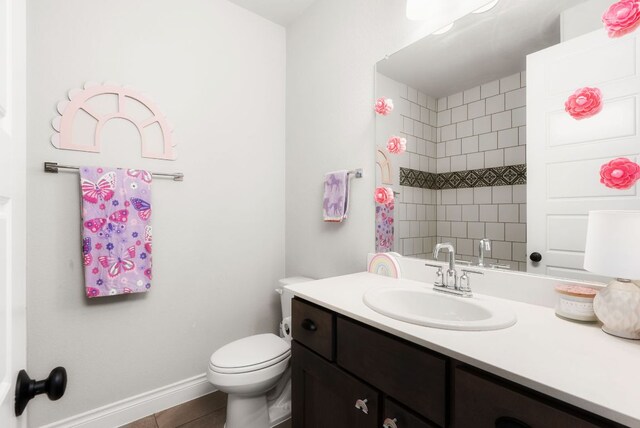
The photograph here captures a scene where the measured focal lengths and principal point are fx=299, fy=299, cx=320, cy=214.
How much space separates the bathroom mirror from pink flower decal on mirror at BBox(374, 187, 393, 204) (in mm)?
33

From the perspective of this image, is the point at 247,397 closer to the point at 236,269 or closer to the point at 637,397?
the point at 236,269

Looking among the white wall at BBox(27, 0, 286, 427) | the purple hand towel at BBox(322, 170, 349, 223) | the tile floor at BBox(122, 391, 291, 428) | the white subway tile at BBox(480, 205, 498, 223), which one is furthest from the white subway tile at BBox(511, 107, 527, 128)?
the tile floor at BBox(122, 391, 291, 428)

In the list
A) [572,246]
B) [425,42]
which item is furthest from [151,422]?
[425,42]

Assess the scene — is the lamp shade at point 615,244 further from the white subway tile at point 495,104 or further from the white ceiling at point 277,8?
the white ceiling at point 277,8

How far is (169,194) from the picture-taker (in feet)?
5.82

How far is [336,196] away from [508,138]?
0.91 metres

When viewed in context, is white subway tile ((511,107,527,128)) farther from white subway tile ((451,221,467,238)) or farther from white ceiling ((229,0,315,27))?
white ceiling ((229,0,315,27))

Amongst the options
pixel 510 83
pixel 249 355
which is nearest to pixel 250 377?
pixel 249 355

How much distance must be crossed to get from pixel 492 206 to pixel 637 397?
2.53ft

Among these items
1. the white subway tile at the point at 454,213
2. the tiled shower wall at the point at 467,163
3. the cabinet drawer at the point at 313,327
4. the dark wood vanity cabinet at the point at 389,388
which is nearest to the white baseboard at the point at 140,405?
the dark wood vanity cabinet at the point at 389,388

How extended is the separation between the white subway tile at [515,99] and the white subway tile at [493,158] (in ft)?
0.56

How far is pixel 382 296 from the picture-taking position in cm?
118

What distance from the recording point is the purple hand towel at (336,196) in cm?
175

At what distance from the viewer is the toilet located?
4.54 feet
